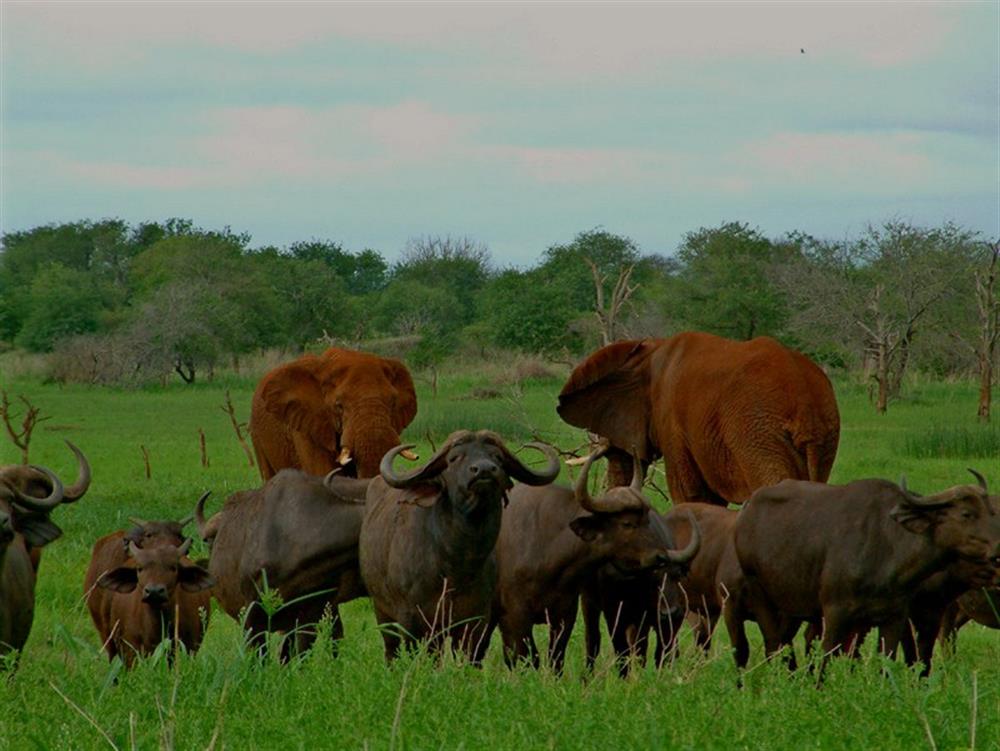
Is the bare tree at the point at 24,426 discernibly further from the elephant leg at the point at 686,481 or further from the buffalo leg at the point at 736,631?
the buffalo leg at the point at 736,631

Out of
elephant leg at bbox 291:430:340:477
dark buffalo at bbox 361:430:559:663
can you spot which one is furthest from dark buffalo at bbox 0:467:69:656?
elephant leg at bbox 291:430:340:477

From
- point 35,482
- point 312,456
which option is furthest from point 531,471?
point 312,456

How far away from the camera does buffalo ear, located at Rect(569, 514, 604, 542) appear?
371 inches

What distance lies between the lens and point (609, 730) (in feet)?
20.1

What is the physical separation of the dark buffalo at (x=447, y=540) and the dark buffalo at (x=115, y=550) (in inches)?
54.0

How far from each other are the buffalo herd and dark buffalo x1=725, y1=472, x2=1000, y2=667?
0.03ft

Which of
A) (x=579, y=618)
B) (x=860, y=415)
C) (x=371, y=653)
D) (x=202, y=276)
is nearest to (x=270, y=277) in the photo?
(x=202, y=276)

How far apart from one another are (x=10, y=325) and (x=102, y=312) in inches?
184

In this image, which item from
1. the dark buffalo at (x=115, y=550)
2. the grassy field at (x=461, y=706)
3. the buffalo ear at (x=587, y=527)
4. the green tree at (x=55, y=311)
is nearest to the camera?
the grassy field at (x=461, y=706)

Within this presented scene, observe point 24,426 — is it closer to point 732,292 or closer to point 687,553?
point 687,553

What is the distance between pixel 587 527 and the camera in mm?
9445

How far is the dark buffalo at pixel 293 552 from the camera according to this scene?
9859 mm

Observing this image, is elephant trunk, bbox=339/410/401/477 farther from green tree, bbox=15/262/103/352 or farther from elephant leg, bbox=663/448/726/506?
green tree, bbox=15/262/103/352

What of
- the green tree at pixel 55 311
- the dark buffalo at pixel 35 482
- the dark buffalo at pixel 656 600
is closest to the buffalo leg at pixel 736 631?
the dark buffalo at pixel 656 600
